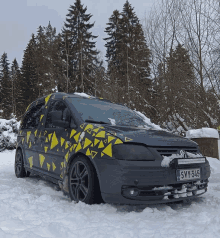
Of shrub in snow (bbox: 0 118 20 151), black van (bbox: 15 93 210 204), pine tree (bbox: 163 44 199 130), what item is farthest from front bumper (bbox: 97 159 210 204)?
shrub in snow (bbox: 0 118 20 151)

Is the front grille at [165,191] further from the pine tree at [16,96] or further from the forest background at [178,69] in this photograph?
the pine tree at [16,96]

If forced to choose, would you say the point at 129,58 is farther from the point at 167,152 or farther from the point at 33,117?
the point at 167,152

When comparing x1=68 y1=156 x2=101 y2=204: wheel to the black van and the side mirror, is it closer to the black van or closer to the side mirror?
the black van

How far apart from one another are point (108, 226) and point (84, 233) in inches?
10.8

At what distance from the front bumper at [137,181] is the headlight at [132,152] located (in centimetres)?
5

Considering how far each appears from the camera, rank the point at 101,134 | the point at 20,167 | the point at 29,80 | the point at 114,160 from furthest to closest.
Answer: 1. the point at 29,80
2. the point at 20,167
3. the point at 101,134
4. the point at 114,160

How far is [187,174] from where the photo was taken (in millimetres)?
2875

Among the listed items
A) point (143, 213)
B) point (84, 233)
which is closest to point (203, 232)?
point (143, 213)

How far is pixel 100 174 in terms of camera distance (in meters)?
2.78

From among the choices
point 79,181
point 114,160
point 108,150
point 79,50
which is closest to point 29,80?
point 79,50

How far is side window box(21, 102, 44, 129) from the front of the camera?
Answer: 4.70 metres

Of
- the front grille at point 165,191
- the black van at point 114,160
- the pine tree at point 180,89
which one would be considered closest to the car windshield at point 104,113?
the black van at point 114,160

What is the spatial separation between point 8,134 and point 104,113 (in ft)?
26.5

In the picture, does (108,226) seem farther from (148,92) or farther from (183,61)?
(148,92)
